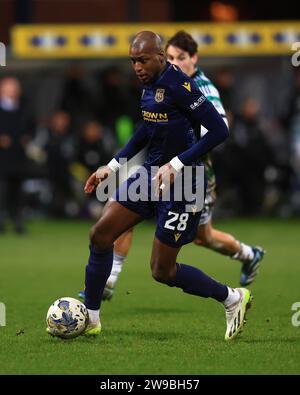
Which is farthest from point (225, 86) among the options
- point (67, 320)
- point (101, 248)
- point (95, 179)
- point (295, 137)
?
point (67, 320)

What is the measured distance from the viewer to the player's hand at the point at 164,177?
24.9ft

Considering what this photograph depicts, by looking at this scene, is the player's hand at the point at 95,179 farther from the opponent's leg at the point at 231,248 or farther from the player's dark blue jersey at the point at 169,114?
the opponent's leg at the point at 231,248

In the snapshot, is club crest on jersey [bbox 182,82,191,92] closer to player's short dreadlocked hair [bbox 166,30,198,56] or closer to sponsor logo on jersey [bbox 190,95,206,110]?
sponsor logo on jersey [bbox 190,95,206,110]

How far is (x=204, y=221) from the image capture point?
1007cm

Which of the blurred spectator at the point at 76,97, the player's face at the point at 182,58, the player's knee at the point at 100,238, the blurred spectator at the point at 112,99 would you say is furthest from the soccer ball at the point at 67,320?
the blurred spectator at the point at 76,97

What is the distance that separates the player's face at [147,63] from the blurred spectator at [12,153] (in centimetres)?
957

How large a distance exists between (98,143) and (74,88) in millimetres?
1177

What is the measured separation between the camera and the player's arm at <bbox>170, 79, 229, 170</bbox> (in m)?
7.65

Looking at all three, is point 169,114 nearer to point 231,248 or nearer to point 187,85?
point 187,85

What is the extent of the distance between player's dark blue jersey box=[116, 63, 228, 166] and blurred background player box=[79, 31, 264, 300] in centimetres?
118

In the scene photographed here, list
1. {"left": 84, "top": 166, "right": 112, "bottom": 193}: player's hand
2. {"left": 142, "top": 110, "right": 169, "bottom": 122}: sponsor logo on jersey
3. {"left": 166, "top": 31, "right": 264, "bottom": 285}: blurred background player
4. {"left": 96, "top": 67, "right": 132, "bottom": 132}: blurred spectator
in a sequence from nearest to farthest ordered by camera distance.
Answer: {"left": 142, "top": 110, "right": 169, "bottom": 122}: sponsor logo on jersey → {"left": 84, "top": 166, "right": 112, "bottom": 193}: player's hand → {"left": 166, "top": 31, "right": 264, "bottom": 285}: blurred background player → {"left": 96, "top": 67, "right": 132, "bottom": 132}: blurred spectator

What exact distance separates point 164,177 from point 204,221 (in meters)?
2.55

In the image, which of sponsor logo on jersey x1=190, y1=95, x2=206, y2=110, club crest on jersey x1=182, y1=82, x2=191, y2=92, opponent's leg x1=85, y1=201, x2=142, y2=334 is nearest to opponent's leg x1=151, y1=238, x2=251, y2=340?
opponent's leg x1=85, y1=201, x2=142, y2=334

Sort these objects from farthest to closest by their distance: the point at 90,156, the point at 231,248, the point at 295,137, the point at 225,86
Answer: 1. the point at 295,137
2. the point at 90,156
3. the point at 225,86
4. the point at 231,248
